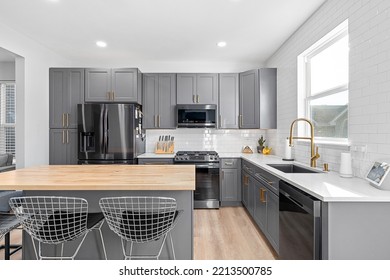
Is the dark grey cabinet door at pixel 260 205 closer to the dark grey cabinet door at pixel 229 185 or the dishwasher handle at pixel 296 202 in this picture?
the dishwasher handle at pixel 296 202

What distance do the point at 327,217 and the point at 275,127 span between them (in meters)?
2.82

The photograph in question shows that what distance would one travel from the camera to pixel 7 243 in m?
2.15

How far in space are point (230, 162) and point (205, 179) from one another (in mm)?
539

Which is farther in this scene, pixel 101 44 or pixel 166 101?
pixel 166 101

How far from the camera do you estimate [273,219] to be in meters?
2.54

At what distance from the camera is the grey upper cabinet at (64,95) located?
163 inches

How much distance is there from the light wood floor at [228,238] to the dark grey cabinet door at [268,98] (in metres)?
1.56

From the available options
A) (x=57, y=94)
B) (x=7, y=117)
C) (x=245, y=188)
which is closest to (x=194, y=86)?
(x=245, y=188)

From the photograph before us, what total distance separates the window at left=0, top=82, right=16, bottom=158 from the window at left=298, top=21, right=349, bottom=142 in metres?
5.55

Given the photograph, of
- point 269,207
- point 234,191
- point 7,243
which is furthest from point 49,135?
point 269,207

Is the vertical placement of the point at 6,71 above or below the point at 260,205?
above

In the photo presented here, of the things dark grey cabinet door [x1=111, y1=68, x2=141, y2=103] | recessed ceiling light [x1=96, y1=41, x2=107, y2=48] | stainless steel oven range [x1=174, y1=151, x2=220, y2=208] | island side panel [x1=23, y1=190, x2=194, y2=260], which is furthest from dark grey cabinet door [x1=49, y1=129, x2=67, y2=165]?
island side panel [x1=23, y1=190, x2=194, y2=260]

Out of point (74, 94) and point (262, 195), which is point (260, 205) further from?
point (74, 94)
